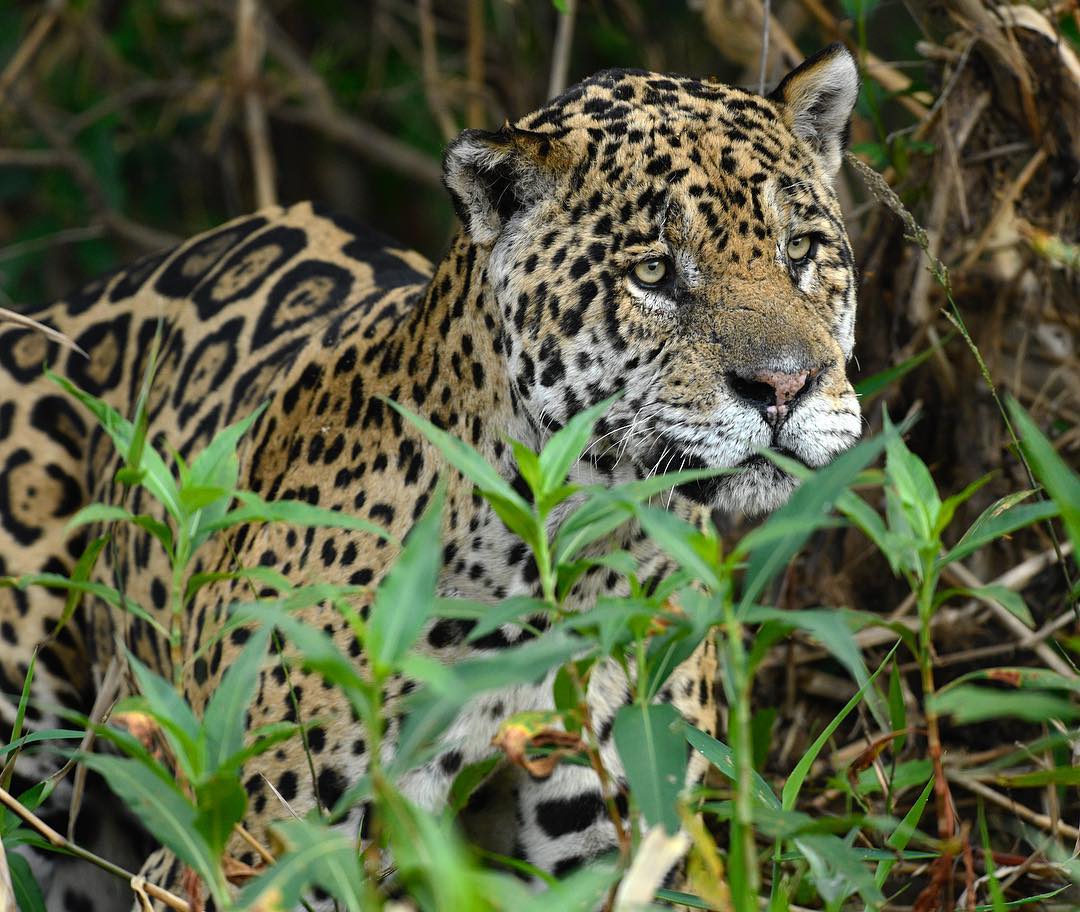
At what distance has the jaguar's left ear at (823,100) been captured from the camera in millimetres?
3598

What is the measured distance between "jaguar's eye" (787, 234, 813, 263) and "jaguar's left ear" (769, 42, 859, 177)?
0.33 m

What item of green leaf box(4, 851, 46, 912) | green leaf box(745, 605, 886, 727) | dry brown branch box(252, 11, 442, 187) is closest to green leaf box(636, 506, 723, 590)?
green leaf box(745, 605, 886, 727)

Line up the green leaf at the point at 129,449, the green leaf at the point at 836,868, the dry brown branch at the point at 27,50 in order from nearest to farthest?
1. the green leaf at the point at 836,868
2. the green leaf at the point at 129,449
3. the dry brown branch at the point at 27,50

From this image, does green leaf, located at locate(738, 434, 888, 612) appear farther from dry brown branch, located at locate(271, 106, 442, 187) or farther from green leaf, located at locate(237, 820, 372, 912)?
dry brown branch, located at locate(271, 106, 442, 187)

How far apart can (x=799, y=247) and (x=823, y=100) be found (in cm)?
49

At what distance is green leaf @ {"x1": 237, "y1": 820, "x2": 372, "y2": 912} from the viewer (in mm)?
1884

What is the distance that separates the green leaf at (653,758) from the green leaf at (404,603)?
391 mm

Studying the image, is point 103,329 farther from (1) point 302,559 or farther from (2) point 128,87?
(2) point 128,87

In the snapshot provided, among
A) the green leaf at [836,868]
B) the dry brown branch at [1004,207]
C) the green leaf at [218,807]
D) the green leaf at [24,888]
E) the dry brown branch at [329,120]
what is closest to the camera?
the green leaf at [218,807]

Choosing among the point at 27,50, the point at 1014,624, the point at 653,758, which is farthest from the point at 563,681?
the point at 27,50

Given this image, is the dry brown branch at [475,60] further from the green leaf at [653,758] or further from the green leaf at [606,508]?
the green leaf at [653,758]

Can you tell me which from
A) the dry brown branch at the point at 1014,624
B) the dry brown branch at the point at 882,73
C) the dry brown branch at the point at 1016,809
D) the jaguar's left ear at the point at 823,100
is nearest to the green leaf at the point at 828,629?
the dry brown branch at the point at 1016,809

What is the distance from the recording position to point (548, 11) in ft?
25.7

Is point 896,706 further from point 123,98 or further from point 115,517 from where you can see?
point 123,98
